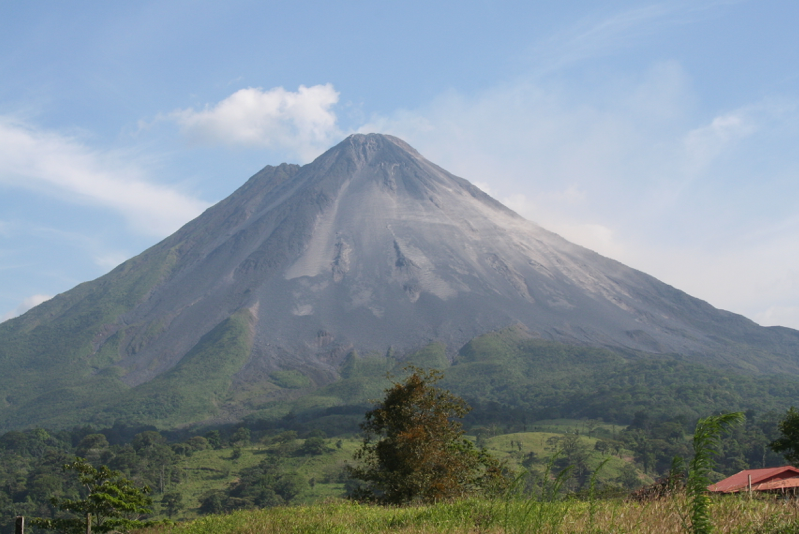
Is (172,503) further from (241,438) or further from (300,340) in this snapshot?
(300,340)

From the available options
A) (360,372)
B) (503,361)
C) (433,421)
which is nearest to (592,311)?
(503,361)

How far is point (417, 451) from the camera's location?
853 inches

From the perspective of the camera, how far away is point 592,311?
185250mm

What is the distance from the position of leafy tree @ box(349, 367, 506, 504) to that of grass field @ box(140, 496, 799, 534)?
8.80 meters

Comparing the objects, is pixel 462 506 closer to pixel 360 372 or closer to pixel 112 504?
pixel 112 504

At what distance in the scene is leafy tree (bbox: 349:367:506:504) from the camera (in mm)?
21250

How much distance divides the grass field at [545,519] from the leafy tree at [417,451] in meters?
8.80

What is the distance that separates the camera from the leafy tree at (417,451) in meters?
21.2

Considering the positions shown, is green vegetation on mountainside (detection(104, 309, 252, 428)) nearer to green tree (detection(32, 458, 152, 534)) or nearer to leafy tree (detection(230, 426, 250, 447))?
leafy tree (detection(230, 426, 250, 447))

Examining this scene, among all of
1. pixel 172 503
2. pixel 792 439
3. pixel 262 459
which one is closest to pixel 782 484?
pixel 792 439

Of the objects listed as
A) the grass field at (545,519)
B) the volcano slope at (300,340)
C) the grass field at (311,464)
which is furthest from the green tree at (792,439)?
the volcano slope at (300,340)

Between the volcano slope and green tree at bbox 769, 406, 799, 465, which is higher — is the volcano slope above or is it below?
above

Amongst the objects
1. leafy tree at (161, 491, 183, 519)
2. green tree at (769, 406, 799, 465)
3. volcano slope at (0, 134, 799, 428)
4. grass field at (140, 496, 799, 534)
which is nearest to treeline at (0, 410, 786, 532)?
leafy tree at (161, 491, 183, 519)

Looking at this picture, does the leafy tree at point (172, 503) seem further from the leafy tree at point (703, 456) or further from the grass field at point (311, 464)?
the leafy tree at point (703, 456)
